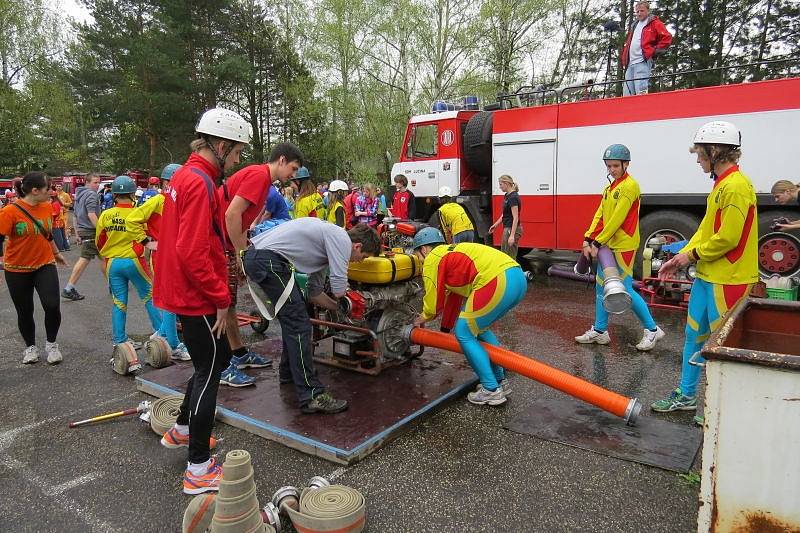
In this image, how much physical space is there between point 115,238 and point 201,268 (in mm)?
2707

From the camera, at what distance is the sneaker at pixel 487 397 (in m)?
4.05

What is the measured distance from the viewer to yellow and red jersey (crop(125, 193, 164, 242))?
16.3ft

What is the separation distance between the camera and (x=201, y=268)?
278cm

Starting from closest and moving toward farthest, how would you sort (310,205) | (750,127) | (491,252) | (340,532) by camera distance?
(340,532) < (491,252) < (750,127) < (310,205)

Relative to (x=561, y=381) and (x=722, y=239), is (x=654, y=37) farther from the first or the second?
(x=561, y=381)

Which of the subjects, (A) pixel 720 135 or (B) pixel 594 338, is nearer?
(A) pixel 720 135

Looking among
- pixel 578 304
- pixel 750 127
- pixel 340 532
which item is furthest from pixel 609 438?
pixel 750 127

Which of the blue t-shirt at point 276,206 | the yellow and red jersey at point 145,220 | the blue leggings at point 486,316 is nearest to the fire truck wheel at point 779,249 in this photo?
the blue leggings at point 486,316

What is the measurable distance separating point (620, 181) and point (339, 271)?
297 cm

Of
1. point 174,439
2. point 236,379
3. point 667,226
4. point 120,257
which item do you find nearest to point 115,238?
point 120,257

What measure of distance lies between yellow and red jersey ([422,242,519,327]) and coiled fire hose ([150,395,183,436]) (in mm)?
1909

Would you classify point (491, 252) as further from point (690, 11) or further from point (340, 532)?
point (690, 11)

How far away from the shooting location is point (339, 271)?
3707mm

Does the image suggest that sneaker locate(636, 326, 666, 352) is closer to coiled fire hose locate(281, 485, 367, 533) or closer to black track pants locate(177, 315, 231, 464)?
coiled fire hose locate(281, 485, 367, 533)
